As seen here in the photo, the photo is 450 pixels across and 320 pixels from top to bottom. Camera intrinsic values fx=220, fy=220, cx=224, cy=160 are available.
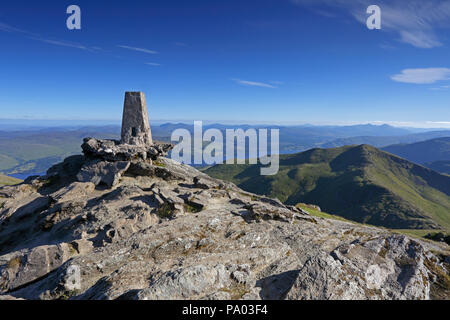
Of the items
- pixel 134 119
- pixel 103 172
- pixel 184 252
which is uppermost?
pixel 134 119

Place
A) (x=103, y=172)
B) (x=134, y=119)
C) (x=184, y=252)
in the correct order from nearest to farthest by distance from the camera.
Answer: (x=184, y=252) → (x=103, y=172) → (x=134, y=119)

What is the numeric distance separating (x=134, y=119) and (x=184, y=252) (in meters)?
31.6

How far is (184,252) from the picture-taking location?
17922mm

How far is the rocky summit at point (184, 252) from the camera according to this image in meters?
12.7

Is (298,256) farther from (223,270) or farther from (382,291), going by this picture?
(223,270)

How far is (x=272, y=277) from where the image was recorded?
14.6m

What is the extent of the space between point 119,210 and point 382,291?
77.1 feet

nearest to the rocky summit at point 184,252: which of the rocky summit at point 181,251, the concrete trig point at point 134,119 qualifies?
the rocky summit at point 181,251

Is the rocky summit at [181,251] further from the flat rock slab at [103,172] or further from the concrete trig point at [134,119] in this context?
the concrete trig point at [134,119]

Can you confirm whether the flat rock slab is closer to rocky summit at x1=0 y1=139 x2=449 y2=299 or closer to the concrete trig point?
rocky summit at x1=0 y1=139 x2=449 y2=299

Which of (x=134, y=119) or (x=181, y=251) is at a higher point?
(x=134, y=119)

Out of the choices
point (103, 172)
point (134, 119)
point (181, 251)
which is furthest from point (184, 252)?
point (134, 119)

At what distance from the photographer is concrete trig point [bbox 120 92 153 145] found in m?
41.2

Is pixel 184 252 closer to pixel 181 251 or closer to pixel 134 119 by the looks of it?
pixel 181 251
